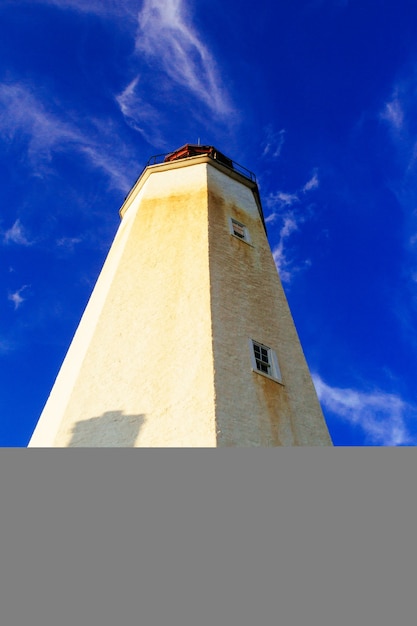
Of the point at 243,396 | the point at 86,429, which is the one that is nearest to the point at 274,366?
the point at 243,396

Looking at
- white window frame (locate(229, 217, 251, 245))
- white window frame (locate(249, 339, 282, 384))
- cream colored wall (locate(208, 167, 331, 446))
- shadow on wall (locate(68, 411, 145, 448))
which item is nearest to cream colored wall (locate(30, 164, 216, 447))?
shadow on wall (locate(68, 411, 145, 448))

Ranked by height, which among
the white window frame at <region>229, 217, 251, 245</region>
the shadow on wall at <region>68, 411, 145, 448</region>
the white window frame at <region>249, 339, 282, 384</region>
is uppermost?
the white window frame at <region>229, 217, 251, 245</region>

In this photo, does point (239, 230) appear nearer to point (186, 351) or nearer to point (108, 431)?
point (186, 351)

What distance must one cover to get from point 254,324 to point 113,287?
416 cm

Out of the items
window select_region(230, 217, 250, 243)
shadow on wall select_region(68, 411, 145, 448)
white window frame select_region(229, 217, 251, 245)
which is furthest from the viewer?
window select_region(230, 217, 250, 243)

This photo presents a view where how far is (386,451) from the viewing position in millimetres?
7984

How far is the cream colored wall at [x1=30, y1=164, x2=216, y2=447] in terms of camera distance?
9.97 meters

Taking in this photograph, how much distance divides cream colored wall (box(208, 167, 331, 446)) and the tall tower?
0.10ft

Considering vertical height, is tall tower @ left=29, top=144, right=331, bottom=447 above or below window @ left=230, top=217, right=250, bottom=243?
below

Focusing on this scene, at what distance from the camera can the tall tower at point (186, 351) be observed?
9.96 m

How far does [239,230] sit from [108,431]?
885 cm

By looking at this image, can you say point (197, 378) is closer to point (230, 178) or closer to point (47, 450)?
point (47, 450)

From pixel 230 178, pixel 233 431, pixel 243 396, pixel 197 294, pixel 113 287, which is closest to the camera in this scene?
pixel 233 431

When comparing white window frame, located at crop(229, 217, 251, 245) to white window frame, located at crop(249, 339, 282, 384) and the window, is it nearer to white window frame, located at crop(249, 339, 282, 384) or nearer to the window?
the window
